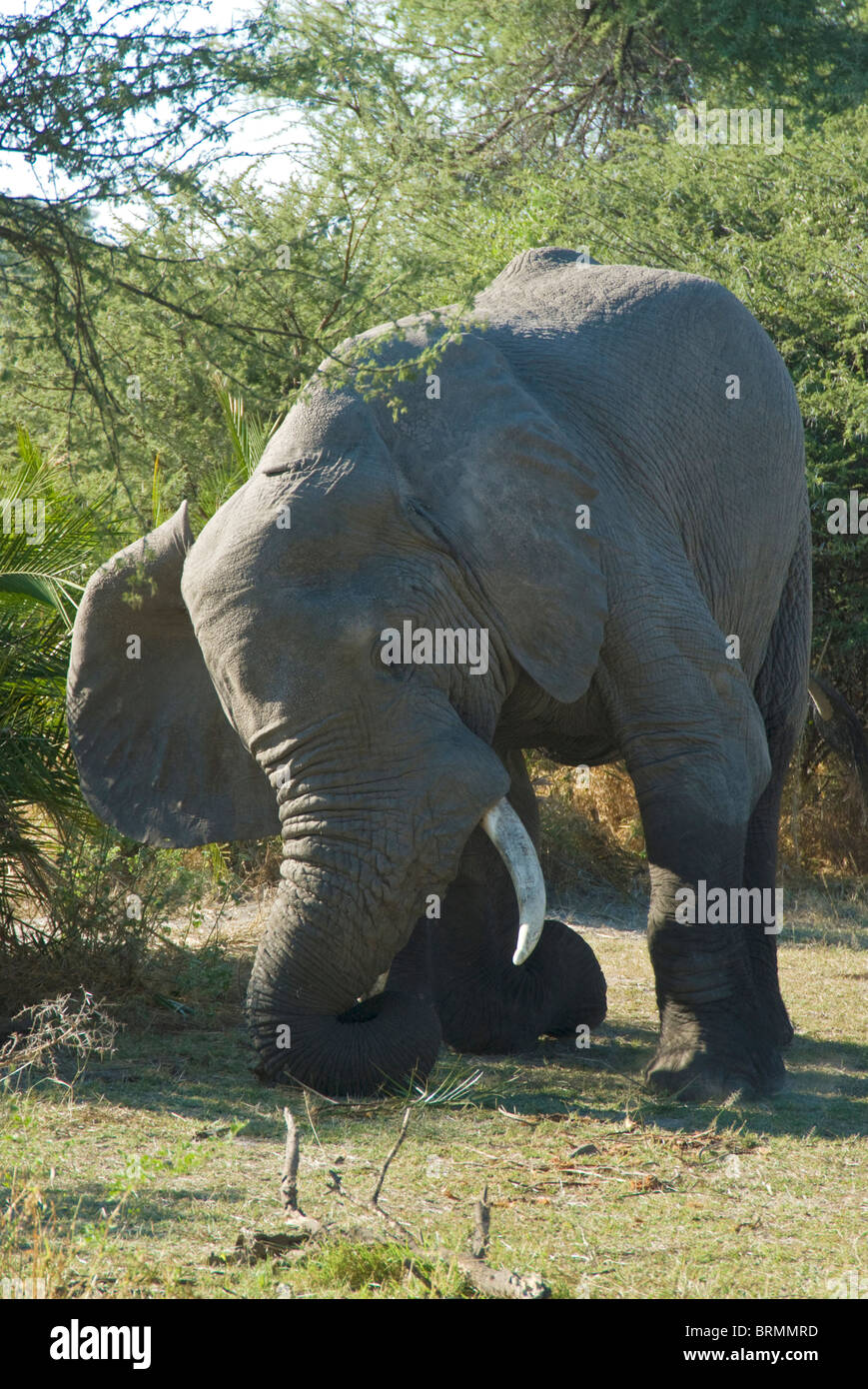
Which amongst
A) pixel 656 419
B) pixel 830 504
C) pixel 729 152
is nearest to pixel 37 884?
pixel 656 419

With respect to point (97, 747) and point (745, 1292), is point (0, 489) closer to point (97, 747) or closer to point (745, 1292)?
point (97, 747)

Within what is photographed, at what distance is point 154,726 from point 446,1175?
7.89ft

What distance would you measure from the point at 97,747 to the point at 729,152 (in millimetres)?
10071

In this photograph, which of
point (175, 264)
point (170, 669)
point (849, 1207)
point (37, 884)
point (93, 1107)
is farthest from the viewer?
point (37, 884)

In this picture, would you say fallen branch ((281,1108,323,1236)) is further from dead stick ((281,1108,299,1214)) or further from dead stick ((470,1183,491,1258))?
dead stick ((470,1183,491,1258))

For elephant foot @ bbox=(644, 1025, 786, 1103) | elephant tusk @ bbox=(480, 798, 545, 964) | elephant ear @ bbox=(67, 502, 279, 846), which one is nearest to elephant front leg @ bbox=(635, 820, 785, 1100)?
elephant foot @ bbox=(644, 1025, 786, 1103)

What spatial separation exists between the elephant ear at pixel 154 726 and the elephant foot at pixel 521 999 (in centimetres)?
136

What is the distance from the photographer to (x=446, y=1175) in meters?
5.17

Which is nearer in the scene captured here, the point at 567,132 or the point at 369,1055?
the point at 369,1055

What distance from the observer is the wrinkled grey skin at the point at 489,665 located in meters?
5.59

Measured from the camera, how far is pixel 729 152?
46.2 feet

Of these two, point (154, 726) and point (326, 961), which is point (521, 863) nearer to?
point (326, 961)

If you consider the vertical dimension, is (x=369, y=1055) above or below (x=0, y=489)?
below

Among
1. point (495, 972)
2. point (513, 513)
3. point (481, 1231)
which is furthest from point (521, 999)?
point (481, 1231)
